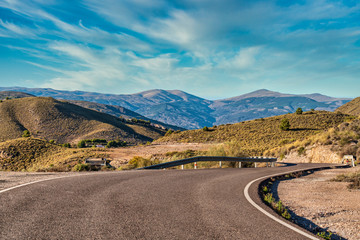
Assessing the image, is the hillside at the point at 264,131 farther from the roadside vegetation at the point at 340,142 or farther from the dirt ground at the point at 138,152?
the roadside vegetation at the point at 340,142

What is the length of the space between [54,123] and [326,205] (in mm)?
112580

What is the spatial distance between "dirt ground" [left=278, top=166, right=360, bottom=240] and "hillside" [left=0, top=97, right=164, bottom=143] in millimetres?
94085

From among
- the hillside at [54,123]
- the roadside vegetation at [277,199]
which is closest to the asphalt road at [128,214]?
the roadside vegetation at [277,199]

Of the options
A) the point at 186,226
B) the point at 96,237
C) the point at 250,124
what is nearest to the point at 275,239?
the point at 186,226

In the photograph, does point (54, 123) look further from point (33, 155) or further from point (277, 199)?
point (277, 199)

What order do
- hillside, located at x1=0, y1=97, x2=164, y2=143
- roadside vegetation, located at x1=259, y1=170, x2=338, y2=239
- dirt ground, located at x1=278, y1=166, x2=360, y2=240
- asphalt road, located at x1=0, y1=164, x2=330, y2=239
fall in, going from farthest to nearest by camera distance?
1. hillside, located at x1=0, y1=97, x2=164, y2=143
2. dirt ground, located at x1=278, y1=166, x2=360, y2=240
3. roadside vegetation, located at x1=259, y1=170, x2=338, y2=239
4. asphalt road, located at x1=0, y1=164, x2=330, y2=239

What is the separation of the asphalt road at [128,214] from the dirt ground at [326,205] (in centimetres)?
118

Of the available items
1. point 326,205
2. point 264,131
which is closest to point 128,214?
point 326,205

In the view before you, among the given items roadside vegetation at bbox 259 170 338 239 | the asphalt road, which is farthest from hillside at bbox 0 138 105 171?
the asphalt road

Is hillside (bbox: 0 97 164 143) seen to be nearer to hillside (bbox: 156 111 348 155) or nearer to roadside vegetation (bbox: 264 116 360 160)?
hillside (bbox: 156 111 348 155)

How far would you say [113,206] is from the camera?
6094 mm

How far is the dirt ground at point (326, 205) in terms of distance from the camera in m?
5.83

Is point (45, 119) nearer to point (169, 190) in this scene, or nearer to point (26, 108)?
point (26, 108)

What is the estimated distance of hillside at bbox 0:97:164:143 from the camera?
9719 centimetres
